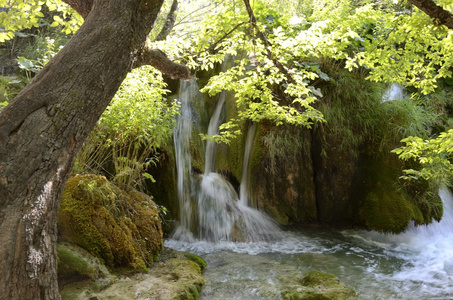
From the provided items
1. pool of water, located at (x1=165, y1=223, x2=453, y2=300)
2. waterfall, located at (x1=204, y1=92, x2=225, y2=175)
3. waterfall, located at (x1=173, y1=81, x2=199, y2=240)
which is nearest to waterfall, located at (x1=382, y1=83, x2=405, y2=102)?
pool of water, located at (x1=165, y1=223, x2=453, y2=300)

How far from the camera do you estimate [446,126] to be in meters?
8.31

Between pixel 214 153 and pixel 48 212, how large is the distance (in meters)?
5.95

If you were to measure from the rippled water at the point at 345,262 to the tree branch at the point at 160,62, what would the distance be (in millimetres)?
2438

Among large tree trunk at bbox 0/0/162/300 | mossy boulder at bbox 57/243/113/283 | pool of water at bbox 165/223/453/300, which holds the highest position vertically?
large tree trunk at bbox 0/0/162/300

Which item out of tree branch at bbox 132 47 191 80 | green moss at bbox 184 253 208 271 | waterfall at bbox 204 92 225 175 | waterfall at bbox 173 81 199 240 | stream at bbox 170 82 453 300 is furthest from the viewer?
waterfall at bbox 204 92 225 175

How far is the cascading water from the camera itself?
643cm

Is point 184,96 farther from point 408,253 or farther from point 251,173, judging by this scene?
point 408,253

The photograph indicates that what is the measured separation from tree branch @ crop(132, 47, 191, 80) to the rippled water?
96.0 inches

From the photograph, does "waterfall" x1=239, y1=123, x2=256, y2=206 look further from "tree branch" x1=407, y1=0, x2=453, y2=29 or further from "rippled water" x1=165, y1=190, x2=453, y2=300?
"tree branch" x1=407, y1=0, x2=453, y2=29

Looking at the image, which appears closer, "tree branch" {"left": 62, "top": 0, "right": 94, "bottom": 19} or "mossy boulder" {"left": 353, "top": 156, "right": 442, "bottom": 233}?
"tree branch" {"left": 62, "top": 0, "right": 94, "bottom": 19}

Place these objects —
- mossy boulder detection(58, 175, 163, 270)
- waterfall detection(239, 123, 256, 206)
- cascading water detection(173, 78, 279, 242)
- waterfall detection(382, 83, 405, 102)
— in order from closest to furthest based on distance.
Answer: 1. mossy boulder detection(58, 175, 163, 270)
2. cascading water detection(173, 78, 279, 242)
3. waterfall detection(239, 123, 256, 206)
4. waterfall detection(382, 83, 405, 102)

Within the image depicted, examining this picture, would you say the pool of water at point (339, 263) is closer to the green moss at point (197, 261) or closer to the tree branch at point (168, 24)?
the green moss at point (197, 261)

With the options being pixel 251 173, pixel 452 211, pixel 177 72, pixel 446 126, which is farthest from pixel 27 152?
pixel 446 126

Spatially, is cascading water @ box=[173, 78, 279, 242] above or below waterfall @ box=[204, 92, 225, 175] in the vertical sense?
below
